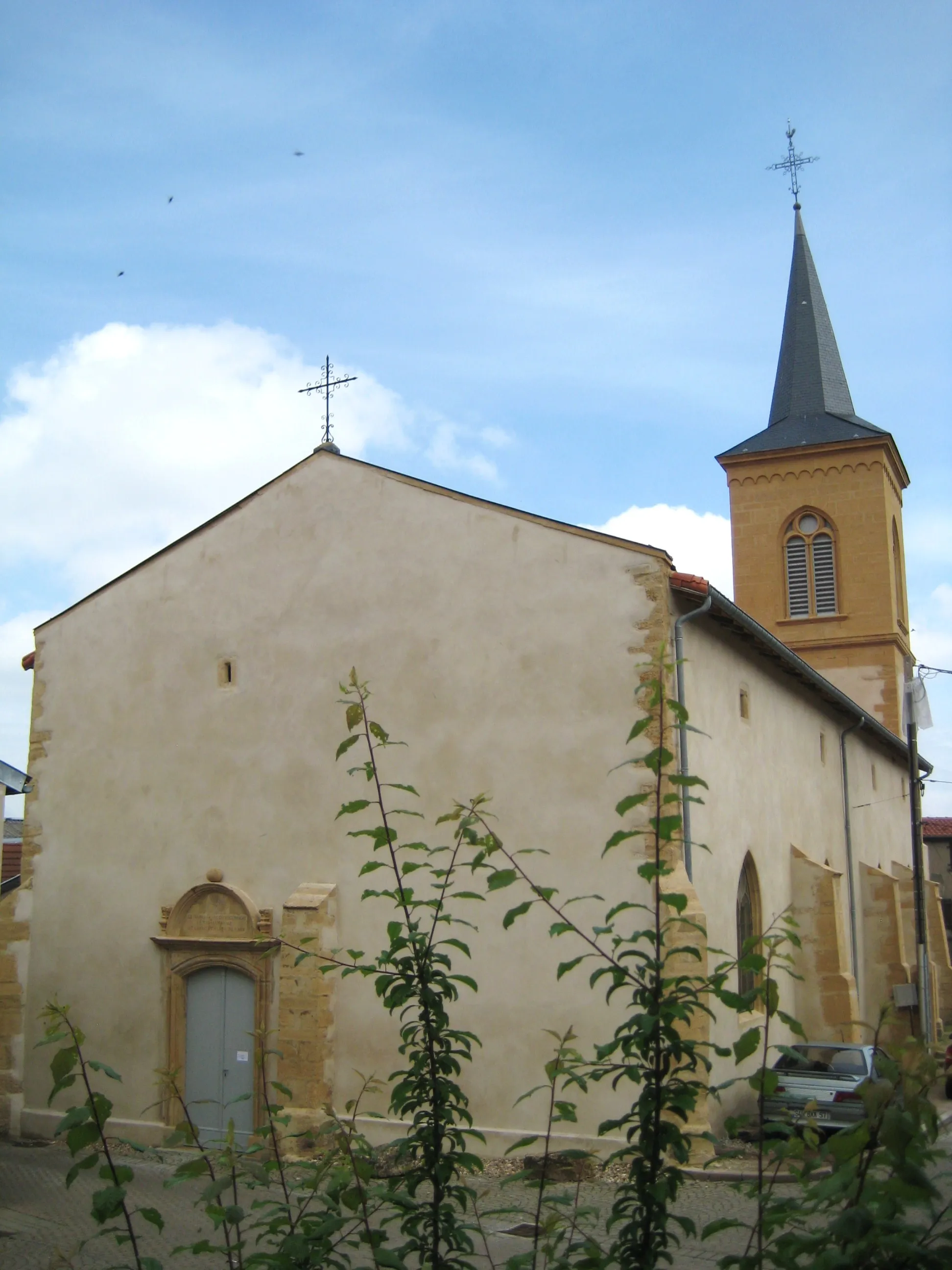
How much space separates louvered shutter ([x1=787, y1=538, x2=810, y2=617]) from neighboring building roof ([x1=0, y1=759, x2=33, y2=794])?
20.0 meters

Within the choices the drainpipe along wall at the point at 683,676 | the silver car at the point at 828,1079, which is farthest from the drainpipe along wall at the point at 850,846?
the drainpipe along wall at the point at 683,676

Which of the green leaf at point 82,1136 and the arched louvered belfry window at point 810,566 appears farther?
the arched louvered belfry window at point 810,566

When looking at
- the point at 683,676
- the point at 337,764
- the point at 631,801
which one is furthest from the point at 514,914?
the point at 337,764

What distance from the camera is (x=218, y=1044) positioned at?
562 inches

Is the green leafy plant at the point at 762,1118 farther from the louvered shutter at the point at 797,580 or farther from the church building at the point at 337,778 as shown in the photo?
the louvered shutter at the point at 797,580

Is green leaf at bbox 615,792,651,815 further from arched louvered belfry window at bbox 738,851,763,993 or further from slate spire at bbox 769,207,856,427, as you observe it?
slate spire at bbox 769,207,856,427

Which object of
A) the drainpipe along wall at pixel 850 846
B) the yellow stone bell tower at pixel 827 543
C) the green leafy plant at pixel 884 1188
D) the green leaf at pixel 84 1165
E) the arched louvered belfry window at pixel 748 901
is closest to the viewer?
the green leafy plant at pixel 884 1188

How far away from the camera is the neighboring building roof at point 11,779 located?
15.2 metres

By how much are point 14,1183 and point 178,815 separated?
443cm

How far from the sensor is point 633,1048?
10.2 ft

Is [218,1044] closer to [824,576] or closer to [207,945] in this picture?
[207,945]

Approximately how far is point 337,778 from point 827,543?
63.9 feet

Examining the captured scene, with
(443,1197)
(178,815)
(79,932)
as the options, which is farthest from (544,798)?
(443,1197)

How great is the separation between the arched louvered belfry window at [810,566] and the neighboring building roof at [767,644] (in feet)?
19.1
